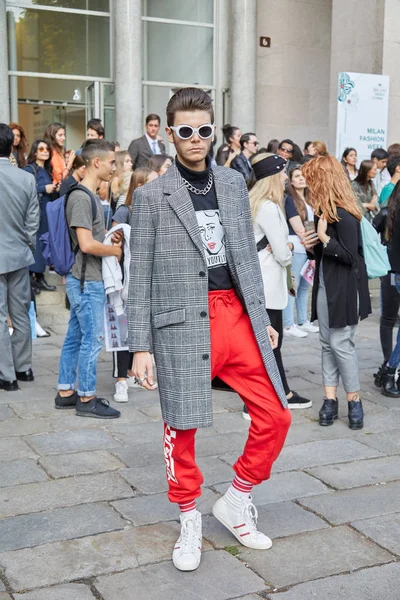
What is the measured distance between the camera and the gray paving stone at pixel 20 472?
15.1 ft

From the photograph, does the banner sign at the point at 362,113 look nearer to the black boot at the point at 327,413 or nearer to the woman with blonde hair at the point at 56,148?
the woman with blonde hair at the point at 56,148

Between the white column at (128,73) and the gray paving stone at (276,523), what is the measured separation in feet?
34.7

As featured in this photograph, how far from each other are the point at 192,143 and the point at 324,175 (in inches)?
86.1

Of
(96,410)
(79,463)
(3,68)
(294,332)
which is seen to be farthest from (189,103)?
(3,68)

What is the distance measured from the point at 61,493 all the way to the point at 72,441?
3.08 feet

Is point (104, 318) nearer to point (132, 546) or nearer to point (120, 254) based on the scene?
point (120, 254)

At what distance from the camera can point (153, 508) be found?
4211mm

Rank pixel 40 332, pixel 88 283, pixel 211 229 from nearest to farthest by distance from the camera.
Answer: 1. pixel 211 229
2. pixel 88 283
3. pixel 40 332

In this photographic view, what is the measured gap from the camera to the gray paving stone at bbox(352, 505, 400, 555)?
3809mm

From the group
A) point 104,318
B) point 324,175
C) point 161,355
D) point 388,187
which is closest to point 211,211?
point 161,355

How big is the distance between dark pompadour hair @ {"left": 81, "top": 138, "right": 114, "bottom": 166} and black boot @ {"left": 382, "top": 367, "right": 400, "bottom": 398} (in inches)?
112

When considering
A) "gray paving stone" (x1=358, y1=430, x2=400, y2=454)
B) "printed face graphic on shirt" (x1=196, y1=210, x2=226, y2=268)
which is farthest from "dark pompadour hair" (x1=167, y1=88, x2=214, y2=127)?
"gray paving stone" (x1=358, y1=430, x2=400, y2=454)

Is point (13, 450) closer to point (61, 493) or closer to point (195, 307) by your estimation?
point (61, 493)

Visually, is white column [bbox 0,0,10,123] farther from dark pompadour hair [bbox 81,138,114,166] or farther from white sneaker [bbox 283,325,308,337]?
dark pompadour hair [bbox 81,138,114,166]
